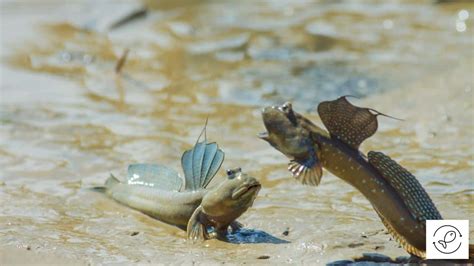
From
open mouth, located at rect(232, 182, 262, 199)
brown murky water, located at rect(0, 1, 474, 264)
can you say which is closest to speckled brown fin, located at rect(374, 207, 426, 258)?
brown murky water, located at rect(0, 1, 474, 264)

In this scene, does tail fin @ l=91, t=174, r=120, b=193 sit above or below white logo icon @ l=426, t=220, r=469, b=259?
below

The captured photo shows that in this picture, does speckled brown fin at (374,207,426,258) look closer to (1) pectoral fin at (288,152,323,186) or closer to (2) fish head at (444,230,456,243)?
(2) fish head at (444,230,456,243)

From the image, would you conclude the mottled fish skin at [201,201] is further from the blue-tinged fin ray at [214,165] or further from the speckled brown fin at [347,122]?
the speckled brown fin at [347,122]

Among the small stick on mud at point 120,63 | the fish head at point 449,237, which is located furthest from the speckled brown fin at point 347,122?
the small stick on mud at point 120,63

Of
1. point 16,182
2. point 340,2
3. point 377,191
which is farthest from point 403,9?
point 377,191

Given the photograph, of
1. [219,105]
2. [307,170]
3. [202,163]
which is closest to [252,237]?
[202,163]

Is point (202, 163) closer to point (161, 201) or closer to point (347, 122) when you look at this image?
point (161, 201)
